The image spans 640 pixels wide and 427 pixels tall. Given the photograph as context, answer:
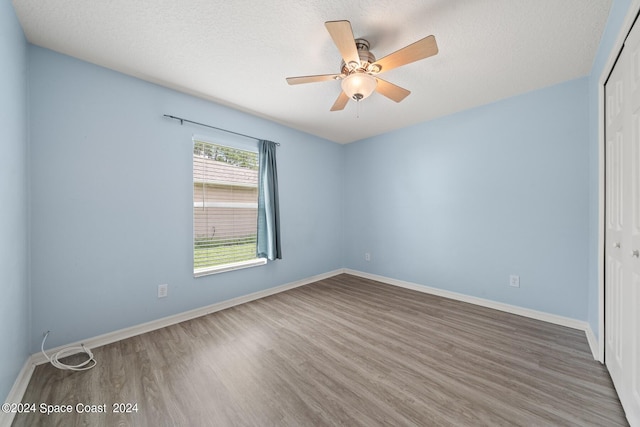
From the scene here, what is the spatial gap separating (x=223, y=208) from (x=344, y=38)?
234 centimetres

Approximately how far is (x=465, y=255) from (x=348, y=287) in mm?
1705

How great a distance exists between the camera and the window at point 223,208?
281cm

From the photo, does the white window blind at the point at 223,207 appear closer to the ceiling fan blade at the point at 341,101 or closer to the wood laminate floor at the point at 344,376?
the wood laminate floor at the point at 344,376

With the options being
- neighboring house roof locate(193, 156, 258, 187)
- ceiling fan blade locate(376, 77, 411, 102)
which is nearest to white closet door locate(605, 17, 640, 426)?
ceiling fan blade locate(376, 77, 411, 102)

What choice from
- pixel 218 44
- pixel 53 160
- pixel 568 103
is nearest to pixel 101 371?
pixel 53 160

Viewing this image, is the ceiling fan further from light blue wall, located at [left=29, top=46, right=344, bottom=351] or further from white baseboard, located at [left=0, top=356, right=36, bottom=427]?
white baseboard, located at [left=0, top=356, right=36, bottom=427]

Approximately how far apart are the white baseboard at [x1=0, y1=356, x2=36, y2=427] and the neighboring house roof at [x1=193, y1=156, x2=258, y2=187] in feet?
6.36

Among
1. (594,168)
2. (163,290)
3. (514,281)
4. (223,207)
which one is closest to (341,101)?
(223,207)

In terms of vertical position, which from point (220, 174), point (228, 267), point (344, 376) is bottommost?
point (344, 376)

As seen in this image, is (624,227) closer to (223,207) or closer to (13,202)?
(223,207)

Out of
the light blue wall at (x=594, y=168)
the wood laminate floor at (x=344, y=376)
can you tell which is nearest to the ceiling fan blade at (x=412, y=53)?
the light blue wall at (x=594, y=168)

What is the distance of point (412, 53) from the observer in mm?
1580

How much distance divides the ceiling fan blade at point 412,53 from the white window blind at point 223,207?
2.11 metres

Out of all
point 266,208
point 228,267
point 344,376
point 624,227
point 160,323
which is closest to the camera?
point 624,227
